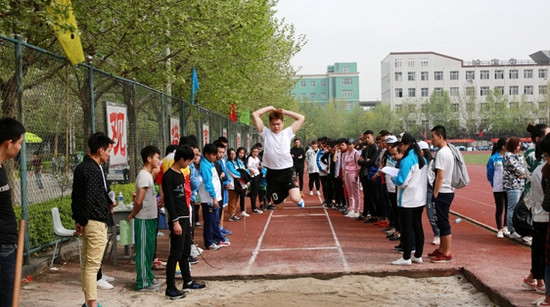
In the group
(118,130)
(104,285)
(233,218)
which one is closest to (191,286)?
(104,285)

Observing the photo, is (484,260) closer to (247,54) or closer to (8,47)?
(8,47)

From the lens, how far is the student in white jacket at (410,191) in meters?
7.63

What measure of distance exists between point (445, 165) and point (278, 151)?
235cm

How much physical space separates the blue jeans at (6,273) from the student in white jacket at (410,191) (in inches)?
203

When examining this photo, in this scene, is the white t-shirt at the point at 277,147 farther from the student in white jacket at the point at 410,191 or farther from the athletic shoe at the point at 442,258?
the athletic shoe at the point at 442,258

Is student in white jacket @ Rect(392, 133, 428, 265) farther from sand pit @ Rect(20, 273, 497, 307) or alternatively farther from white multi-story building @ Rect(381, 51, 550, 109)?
white multi-story building @ Rect(381, 51, 550, 109)

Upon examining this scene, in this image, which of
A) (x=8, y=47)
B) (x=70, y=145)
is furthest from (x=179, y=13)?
(x=8, y=47)

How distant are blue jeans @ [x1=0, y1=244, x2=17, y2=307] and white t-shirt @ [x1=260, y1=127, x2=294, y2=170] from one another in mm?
4329

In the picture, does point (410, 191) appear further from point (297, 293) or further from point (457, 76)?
point (457, 76)

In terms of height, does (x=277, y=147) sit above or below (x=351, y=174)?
above

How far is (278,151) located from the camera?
7840 mm

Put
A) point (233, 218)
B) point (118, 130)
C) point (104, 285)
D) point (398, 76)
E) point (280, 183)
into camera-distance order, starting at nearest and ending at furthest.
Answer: point (104, 285), point (280, 183), point (118, 130), point (233, 218), point (398, 76)

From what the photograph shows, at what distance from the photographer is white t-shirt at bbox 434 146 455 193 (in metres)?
7.66

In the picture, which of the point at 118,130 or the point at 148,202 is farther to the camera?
the point at 118,130
